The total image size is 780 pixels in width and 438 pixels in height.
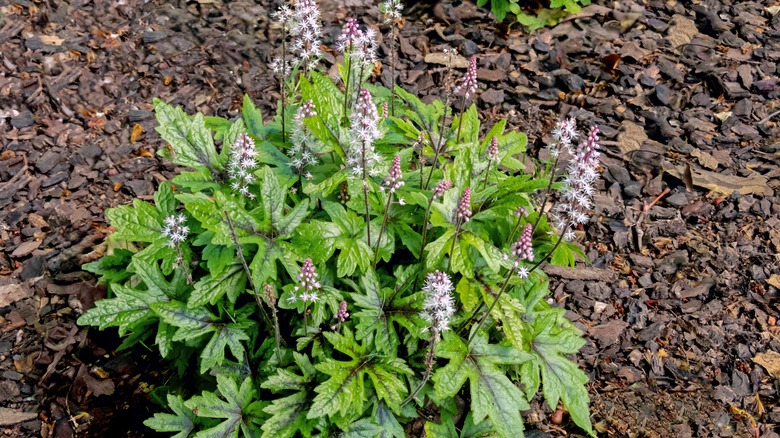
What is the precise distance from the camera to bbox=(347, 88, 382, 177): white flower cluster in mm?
3493

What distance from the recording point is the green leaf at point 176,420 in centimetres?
392

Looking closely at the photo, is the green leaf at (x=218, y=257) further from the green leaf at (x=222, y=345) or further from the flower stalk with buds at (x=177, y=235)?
Answer: the green leaf at (x=222, y=345)

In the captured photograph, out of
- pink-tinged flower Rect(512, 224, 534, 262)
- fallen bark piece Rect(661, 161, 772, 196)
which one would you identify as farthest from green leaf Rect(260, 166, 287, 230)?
fallen bark piece Rect(661, 161, 772, 196)

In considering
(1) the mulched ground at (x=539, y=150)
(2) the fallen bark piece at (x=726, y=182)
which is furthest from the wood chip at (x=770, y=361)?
(2) the fallen bark piece at (x=726, y=182)

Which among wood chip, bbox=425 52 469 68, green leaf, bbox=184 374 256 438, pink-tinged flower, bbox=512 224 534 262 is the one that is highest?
pink-tinged flower, bbox=512 224 534 262

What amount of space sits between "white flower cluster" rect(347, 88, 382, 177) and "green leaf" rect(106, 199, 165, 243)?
3.98 feet

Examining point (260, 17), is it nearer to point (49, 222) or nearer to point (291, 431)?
point (49, 222)

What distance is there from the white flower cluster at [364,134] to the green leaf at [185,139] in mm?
949

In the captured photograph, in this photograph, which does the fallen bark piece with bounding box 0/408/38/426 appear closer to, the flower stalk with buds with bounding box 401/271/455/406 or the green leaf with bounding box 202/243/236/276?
the green leaf with bounding box 202/243/236/276

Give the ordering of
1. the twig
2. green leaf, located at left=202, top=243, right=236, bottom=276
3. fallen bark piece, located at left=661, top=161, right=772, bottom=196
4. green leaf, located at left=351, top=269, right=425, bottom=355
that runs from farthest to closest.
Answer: the twig → fallen bark piece, located at left=661, top=161, right=772, bottom=196 → green leaf, located at left=351, top=269, right=425, bottom=355 → green leaf, located at left=202, top=243, right=236, bottom=276

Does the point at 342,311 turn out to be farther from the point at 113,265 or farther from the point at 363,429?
the point at 113,265

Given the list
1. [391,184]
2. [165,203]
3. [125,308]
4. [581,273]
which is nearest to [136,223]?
[165,203]

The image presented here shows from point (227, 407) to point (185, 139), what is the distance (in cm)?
169

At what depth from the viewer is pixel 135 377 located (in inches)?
188
